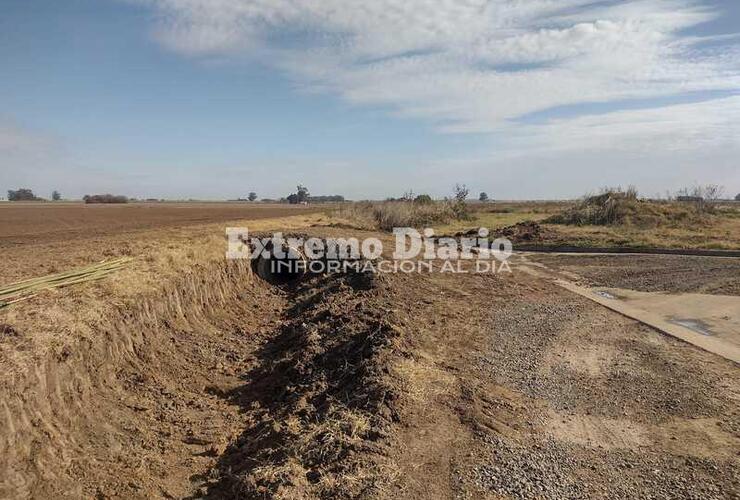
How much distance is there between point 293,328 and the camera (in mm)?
9266

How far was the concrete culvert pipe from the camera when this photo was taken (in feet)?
45.0

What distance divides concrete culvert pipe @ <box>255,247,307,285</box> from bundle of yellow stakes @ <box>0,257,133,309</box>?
5.21m

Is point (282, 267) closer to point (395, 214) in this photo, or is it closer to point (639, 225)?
point (395, 214)

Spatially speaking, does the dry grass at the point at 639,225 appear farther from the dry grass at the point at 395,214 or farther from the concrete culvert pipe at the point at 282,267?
the concrete culvert pipe at the point at 282,267

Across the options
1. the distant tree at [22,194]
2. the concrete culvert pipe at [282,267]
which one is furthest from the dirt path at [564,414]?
the distant tree at [22,194]

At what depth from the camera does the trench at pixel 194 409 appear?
14.1 feet

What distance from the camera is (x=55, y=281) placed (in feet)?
22.7

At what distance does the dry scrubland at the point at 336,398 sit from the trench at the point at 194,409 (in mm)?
22

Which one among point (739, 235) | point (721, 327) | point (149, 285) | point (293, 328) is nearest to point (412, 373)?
point (293, 328)

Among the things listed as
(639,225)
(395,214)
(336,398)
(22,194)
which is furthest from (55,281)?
(22,194)

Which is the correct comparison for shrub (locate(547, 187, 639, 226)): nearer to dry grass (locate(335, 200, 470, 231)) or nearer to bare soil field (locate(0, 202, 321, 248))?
dry grass (locate(335, 200, 470, 231))

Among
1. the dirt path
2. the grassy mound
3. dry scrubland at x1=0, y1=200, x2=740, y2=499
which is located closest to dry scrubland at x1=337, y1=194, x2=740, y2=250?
the grassy mound

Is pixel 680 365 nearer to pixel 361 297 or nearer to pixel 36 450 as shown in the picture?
pixel 361 297

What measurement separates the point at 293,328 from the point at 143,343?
2773mm
